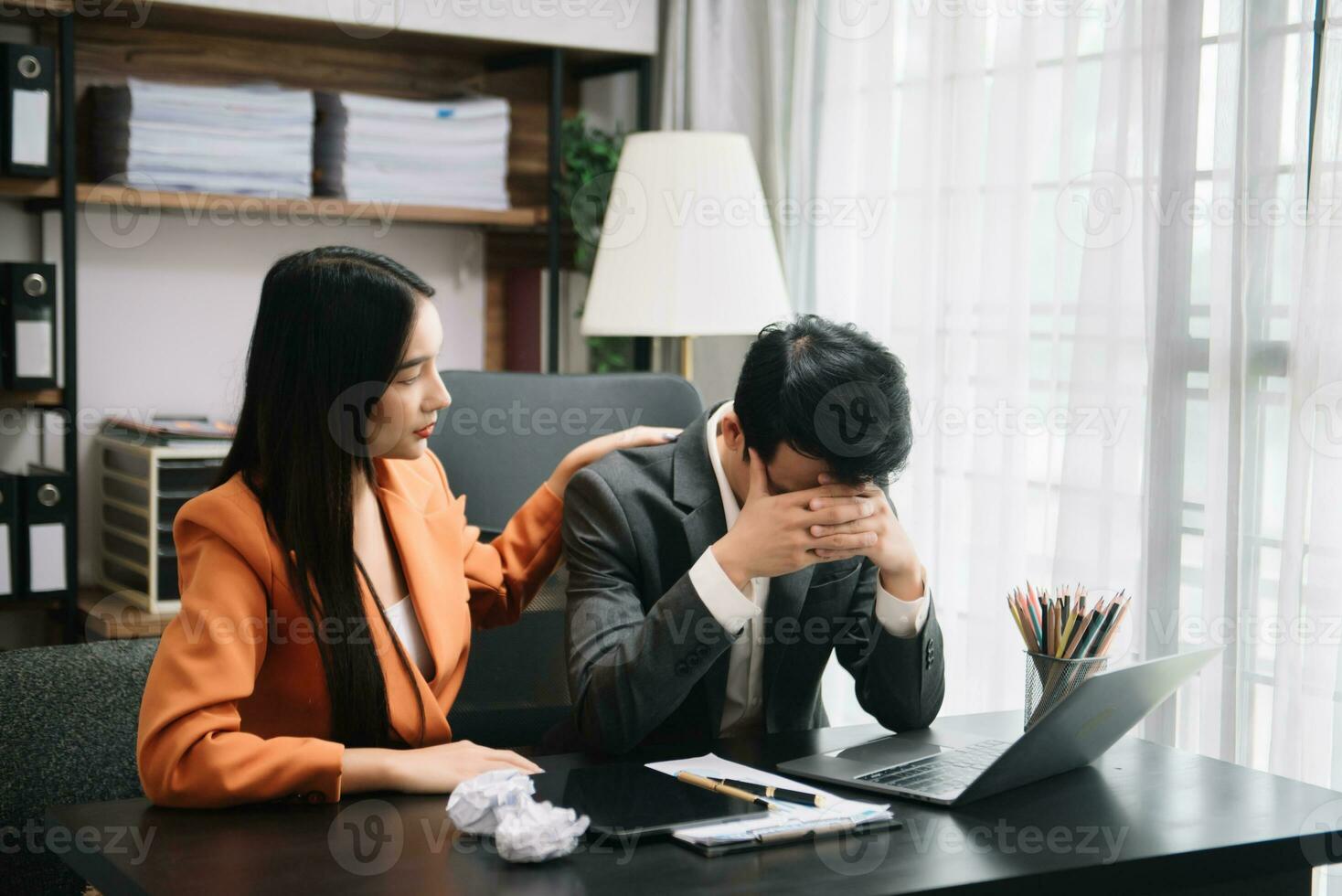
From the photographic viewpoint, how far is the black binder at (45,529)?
7.96 feet

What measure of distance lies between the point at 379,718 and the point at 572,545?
320 millimetres

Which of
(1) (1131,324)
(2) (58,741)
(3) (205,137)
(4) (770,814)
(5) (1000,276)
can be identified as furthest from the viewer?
(3) (205,137)

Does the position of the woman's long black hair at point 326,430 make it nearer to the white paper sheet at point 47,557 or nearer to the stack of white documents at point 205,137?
the white paper sheet at point 47,557

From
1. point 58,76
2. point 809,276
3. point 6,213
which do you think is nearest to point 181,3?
point 58,76

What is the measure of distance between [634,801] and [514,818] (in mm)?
151

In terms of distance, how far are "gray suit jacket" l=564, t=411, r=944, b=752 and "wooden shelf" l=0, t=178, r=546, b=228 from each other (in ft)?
4.40

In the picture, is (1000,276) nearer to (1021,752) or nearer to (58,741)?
(1021,752)

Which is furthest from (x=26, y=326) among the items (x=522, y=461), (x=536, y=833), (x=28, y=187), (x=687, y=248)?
(x=536, y=833)

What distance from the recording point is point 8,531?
2414 millimetres

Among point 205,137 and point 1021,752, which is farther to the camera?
point 205,137

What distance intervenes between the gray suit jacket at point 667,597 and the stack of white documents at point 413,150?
1.42 m

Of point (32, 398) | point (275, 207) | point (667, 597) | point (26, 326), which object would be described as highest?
point (275, 207)

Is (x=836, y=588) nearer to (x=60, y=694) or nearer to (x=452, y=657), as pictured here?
(x=452, y=657)

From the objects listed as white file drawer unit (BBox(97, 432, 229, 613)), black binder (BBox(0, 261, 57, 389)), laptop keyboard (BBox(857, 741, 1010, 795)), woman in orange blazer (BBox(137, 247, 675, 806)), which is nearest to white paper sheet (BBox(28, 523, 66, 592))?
white file drawer unit (BBox(97, 432, 229, 613))
